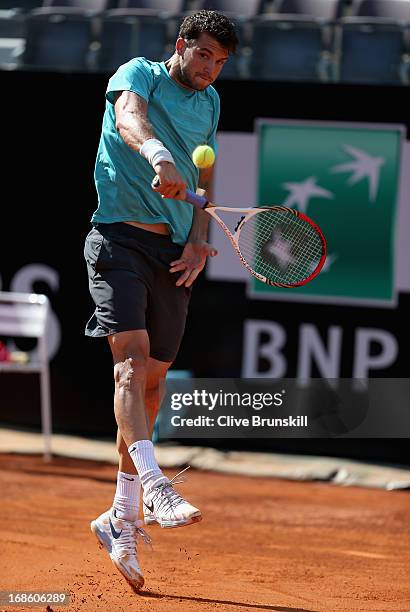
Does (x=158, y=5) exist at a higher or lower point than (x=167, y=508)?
higher

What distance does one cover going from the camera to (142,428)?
158 inches

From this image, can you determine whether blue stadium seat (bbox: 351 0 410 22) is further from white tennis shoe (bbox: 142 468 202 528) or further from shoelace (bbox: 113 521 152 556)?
white tennis shoe (bbox: 142 468 202 528)

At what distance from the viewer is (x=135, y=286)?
411 cm

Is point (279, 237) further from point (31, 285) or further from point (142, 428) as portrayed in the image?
point (31, 285)

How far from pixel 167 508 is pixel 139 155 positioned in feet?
4.34

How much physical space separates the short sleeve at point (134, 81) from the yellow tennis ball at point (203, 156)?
27 centimetres

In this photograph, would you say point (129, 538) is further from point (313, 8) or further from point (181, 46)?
point (313, 8)

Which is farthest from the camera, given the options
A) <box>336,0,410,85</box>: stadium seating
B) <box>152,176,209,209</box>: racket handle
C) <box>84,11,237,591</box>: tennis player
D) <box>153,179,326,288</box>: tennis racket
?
<box>336,0,410,85</box>: stadium seating

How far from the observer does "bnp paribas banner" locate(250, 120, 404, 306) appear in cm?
740

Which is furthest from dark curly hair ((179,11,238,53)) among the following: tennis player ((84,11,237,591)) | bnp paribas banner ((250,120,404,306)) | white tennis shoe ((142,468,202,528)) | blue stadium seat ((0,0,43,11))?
blue stadium seat ((0,0,43,11))

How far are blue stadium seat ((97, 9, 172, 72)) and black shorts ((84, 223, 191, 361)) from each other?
14.5 feet

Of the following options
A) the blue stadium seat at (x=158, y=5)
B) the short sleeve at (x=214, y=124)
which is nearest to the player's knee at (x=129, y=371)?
the short sleeve at (x=214, y=124)

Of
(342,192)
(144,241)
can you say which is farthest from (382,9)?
(144,241)

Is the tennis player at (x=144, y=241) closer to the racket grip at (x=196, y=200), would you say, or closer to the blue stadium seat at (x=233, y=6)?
the racket grip at (x=196, y=200)
